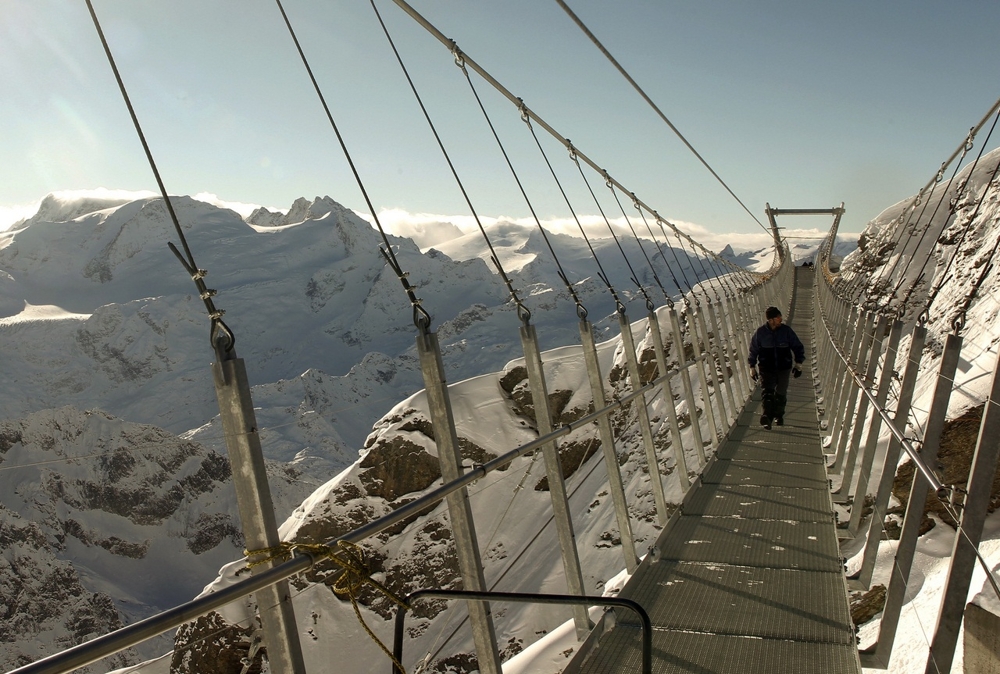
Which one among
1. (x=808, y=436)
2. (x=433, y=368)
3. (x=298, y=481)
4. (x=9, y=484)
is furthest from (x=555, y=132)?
(x=9, y=484)

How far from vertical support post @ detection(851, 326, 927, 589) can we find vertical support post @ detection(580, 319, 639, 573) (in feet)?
3.74

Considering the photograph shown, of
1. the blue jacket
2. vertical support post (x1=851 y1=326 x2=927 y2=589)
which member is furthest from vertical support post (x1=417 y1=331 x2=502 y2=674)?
the blue jacket

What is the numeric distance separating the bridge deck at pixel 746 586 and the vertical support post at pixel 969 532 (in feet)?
2.71

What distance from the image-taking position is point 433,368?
8.56 ft

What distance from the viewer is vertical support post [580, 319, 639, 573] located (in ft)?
12.8

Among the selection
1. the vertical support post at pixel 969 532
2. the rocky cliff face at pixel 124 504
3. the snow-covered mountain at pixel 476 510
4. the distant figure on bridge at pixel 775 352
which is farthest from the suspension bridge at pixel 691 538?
the rocky cliff face at pixel 124 504

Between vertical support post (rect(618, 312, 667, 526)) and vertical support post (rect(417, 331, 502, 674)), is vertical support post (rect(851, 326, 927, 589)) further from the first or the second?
vertical support post (rect(417, 331, 502, 674))

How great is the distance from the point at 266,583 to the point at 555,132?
6290 mm

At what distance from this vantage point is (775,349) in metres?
7.81

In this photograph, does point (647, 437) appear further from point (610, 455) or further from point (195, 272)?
point (195, 272)

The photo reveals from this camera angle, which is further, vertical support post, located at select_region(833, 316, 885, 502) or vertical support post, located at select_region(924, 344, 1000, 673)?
vertical support post, located at select_region(833, 316, 885, 502)

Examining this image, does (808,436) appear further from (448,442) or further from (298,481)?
(298,481)

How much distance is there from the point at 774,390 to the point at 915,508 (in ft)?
19.0

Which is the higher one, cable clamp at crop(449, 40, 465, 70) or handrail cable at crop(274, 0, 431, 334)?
cable clamp at crop(449, 40, 465, 70)
